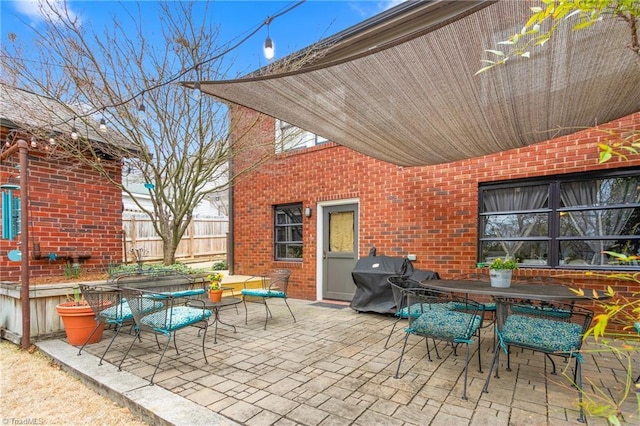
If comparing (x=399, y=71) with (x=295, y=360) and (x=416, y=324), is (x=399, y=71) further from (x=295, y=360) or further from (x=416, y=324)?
(x=295, y=360)

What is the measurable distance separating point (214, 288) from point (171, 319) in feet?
7.62

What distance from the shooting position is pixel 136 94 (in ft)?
15.9

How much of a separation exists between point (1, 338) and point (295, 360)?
384cm

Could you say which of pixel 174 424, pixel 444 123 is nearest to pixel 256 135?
pixel 444 123

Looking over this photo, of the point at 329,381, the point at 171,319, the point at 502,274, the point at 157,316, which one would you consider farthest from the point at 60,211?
the point at 502,274

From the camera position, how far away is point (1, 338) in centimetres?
421

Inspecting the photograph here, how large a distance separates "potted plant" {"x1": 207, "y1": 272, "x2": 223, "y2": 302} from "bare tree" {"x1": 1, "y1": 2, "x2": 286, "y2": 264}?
0.97 meters

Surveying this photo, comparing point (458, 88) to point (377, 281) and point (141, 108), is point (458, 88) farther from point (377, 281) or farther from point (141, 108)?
point (141, 108)

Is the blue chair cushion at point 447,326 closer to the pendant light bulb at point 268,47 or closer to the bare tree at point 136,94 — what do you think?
the pendant light bulb at point 268,47

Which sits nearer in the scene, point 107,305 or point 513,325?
point 513,325

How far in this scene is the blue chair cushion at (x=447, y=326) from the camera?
281 centimetres

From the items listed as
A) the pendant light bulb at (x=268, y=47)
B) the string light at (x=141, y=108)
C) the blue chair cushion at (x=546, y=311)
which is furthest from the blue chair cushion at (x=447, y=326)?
the string light at (x=141, y=108)

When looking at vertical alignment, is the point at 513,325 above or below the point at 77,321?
above

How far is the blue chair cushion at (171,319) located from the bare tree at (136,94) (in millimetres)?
2762
